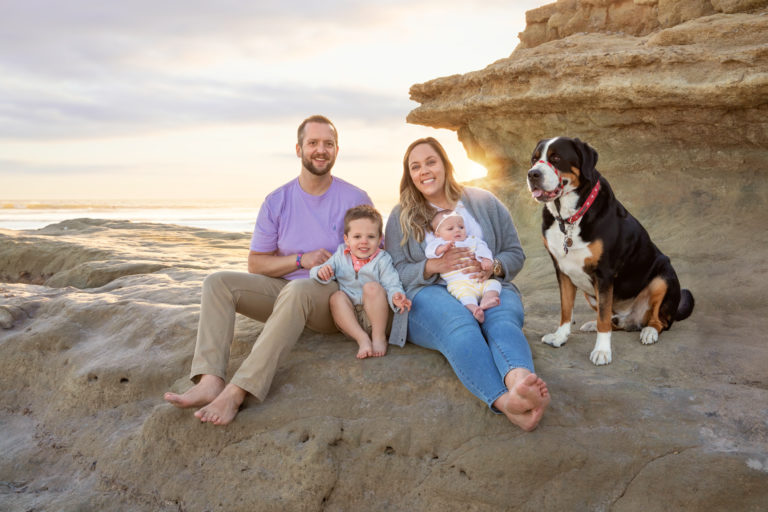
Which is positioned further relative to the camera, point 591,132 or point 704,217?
point 591,132

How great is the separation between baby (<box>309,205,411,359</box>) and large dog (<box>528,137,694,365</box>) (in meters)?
1.02

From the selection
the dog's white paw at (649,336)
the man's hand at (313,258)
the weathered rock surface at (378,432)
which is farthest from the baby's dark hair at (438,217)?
the dog's white paw at (649,336)

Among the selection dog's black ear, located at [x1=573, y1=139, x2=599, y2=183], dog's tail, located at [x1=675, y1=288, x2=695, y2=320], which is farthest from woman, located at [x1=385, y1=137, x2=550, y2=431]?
dog's tail, located at [x1=675, y1=288, x2=695, y2=320]

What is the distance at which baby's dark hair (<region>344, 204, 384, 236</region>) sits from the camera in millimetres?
3402

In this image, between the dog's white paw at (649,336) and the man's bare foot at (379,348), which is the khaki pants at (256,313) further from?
the dog's white paw at (649,336)

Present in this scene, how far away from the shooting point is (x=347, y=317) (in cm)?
326

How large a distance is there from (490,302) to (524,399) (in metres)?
0.74

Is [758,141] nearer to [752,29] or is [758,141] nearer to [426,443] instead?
[752,29]

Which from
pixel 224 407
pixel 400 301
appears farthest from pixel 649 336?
pixel 224 407

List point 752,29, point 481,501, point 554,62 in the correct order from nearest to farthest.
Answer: point 481,501
point 752,29
point 554,62

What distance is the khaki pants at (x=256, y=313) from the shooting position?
9.53 ft

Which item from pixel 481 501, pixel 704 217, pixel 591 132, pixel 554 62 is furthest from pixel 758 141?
pixel 481 501

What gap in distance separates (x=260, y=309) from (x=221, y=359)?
0.48 meters

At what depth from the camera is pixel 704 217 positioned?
6.08 metres
